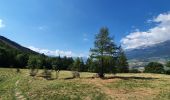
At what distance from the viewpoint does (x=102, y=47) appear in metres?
78.2

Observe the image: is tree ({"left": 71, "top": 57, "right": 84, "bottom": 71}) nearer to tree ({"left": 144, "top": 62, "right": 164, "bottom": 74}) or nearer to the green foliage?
the green foliage

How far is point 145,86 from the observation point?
190ft

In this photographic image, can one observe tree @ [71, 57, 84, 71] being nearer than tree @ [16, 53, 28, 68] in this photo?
Yes

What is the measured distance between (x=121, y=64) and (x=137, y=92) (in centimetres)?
9741

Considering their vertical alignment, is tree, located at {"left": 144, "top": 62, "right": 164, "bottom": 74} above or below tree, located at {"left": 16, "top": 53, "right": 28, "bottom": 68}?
below

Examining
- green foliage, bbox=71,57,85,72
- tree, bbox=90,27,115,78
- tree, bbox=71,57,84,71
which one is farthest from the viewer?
green foliage, bbox=71,57,85,72

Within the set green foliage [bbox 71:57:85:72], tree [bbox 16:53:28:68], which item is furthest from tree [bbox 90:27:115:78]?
tree [bbox 16:53:28:68]

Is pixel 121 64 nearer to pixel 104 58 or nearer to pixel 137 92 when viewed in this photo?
pixel 104 58

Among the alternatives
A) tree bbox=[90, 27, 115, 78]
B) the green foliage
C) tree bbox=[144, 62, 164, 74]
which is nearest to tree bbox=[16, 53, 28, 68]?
the green foliage

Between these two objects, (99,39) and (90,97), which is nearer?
(90,97)

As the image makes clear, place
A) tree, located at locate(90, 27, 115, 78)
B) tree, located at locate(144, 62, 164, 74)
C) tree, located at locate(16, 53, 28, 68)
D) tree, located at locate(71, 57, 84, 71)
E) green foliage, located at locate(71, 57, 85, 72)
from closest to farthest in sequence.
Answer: tree, located at locate(90, 27, 115, 78) → tree, located at locate(71, 57, 84, 71) → green foliage, located at locate(71, 57, 85, 72) → tree, located at locate(16, 53, 28, 68) → tree, located at locate(144, 62, 164, 74)

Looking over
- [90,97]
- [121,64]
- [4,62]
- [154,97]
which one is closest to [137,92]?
[154,97]

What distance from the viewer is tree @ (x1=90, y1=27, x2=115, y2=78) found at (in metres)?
77.4

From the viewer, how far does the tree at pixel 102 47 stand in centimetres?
7744
